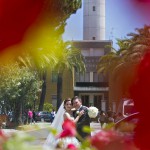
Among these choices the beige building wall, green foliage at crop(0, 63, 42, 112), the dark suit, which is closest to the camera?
the dark suit

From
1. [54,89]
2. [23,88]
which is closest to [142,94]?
[23,88]

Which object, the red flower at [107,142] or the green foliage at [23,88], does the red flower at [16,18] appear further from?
the green foliage at [23,88]

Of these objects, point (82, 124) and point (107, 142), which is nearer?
point (107, 142)

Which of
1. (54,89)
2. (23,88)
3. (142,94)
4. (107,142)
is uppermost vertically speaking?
(54,89)

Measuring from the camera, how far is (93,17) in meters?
1.86

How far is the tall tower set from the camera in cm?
162

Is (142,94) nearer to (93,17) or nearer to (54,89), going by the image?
(93,17)

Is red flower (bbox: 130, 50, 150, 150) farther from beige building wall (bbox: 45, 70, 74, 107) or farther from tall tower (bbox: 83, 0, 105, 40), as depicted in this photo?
beige building wall (bbox: 45, 70, 74, 107)

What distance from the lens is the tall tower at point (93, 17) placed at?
162cm

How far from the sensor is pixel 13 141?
4.22 feet

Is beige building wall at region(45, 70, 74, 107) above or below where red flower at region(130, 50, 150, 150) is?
above

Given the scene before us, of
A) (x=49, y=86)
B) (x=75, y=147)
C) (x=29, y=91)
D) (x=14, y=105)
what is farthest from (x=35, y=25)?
(x=49, y=86)

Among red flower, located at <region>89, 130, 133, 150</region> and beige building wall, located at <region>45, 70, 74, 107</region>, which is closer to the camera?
red flower, located at <region>89, 130, 133, 150</region>

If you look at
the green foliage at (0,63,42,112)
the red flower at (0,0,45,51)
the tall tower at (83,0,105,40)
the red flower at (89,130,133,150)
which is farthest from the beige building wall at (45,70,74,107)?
the red flower at (89,130,133,150)
